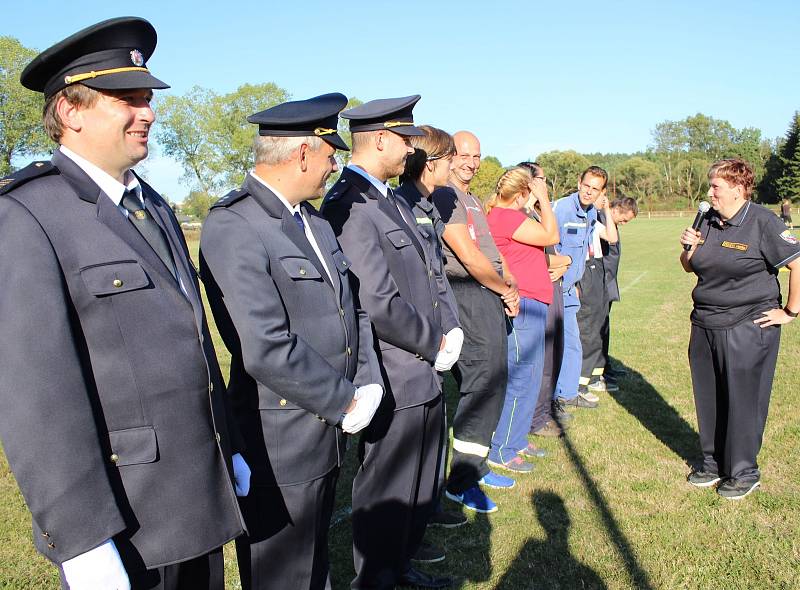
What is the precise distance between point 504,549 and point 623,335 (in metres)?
7.72

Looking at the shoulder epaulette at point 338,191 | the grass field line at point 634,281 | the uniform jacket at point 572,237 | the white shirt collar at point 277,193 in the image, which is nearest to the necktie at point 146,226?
the white shirt collar at point 277,193

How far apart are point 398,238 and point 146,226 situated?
1.60 meters

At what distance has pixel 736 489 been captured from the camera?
189 inches

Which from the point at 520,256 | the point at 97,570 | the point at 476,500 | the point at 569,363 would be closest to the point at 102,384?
the point at 97,570

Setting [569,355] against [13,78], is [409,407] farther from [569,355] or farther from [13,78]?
[13,78]

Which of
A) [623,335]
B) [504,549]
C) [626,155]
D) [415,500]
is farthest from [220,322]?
[626,155]

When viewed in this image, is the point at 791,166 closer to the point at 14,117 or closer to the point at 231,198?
the point at 14,117

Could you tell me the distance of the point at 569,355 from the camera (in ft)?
23.1

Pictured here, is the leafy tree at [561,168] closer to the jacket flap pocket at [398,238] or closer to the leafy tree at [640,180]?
the leafy tree at [640,180]

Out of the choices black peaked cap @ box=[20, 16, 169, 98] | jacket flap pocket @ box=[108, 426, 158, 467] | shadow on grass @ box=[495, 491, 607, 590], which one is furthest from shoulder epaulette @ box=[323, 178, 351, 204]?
shadow on grass @ box=[495, 491, 607, 590]

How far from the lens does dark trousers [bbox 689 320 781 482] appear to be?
186 inches

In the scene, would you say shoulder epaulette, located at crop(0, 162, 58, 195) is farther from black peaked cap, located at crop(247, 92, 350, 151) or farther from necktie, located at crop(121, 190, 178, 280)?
black peaked cap, located at crop(247, 92, 350, 151)

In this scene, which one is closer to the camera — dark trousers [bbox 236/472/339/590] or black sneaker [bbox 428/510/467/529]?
dark trousers [bbox 236/472/339/590]

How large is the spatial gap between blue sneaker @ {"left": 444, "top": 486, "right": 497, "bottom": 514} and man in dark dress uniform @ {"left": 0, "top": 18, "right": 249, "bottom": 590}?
2.87 metres
